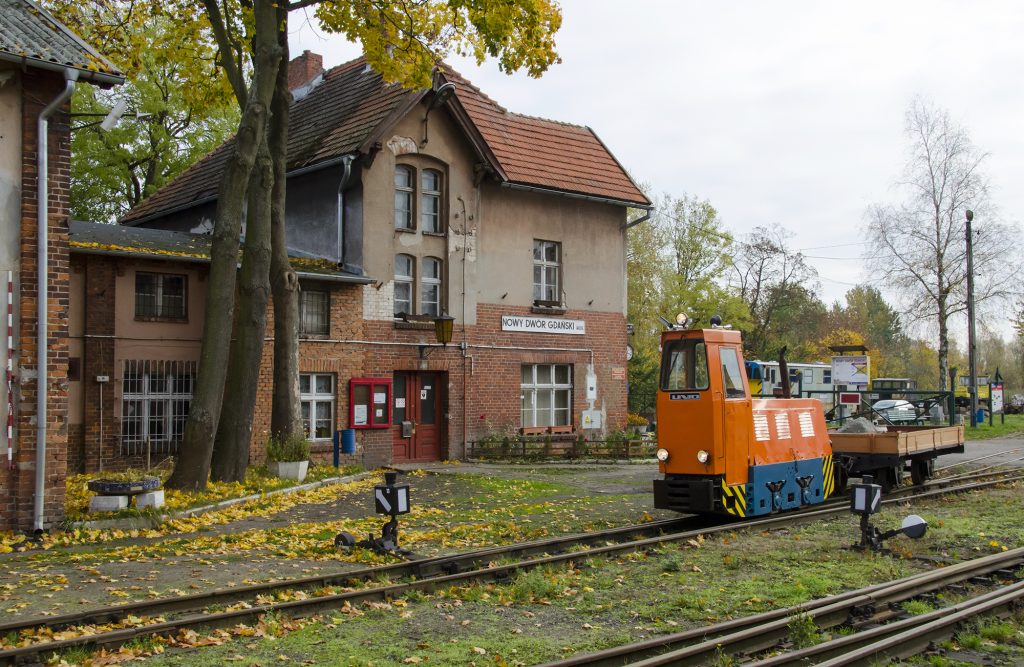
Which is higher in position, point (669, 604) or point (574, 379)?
point (574, 379)

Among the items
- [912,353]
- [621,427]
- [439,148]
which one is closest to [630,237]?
[621,427]

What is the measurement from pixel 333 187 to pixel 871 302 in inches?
2850

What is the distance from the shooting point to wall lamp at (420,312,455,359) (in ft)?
78.9

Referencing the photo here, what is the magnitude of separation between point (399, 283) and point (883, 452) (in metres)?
12.8

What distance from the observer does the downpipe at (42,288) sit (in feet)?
40.0

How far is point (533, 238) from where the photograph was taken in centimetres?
2722

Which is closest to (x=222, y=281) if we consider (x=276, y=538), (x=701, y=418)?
(x=276, y=538)

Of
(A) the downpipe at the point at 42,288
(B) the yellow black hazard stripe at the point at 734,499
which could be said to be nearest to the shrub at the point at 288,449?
(A) the downpipe at the point at 42,288

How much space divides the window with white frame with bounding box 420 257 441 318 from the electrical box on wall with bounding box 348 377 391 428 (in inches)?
100

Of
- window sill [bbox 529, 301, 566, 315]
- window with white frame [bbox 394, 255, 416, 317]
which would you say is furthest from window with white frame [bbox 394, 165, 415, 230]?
window sill [bbox 529, 301, 566, 315]

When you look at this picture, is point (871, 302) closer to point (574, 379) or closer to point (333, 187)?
point (574, 379)

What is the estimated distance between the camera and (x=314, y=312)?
2244 centimetres

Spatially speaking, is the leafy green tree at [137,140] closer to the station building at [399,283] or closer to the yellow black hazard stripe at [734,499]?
the station building at [399,283]

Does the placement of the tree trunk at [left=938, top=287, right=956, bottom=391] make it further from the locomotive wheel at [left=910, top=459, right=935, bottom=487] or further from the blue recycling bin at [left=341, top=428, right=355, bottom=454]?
the blue recycling bin at [left=341, top=428, right=355, bottom=454]
